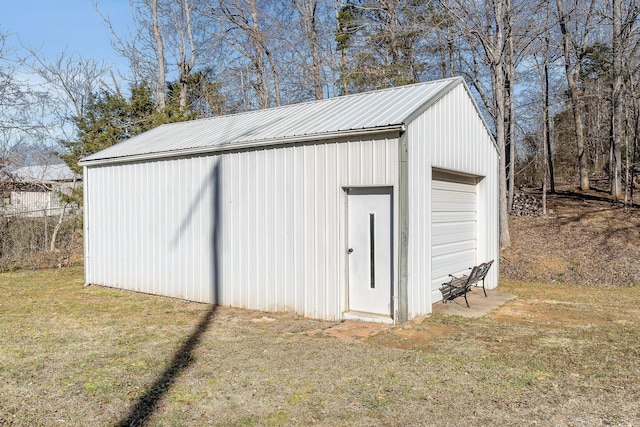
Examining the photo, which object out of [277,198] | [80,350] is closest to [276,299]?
[277,198]

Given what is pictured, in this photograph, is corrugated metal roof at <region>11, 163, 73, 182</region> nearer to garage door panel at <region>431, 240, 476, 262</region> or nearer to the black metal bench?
garage door panel at <region>431, 240, 476, 262</region>

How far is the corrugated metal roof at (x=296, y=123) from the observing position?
23.2 feet

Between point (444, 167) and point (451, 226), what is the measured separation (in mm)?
1316

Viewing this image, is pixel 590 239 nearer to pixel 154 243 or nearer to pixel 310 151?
pixel 310 151

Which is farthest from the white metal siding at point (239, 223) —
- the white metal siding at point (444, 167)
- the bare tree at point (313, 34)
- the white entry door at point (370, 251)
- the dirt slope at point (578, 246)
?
the bare tree at point (313, 34)

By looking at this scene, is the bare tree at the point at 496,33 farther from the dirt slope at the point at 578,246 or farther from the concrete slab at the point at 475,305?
the concrete slab at the point at 475,305

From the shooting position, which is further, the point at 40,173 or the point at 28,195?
the point at 40,173

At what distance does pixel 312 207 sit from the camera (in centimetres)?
728

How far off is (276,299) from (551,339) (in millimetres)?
3934

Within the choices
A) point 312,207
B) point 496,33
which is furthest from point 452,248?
point 496,33

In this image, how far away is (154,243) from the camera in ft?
31.3

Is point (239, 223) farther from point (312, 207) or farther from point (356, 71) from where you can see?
point (356, 71)

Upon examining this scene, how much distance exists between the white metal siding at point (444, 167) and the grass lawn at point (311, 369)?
804 millimetres

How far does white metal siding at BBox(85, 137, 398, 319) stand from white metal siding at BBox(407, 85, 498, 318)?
2.02 feet
